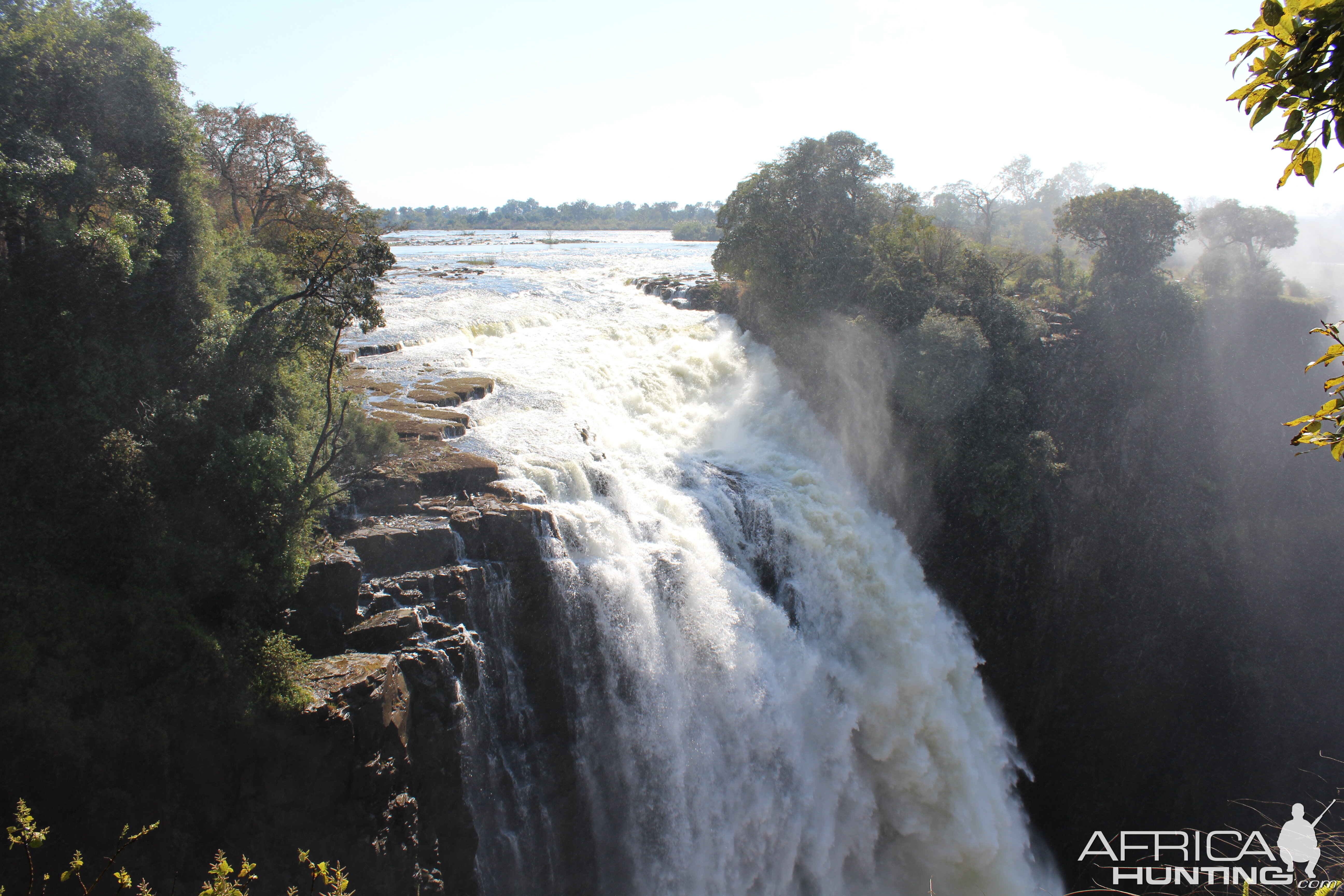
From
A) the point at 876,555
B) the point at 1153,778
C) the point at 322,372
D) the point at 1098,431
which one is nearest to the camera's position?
the point at 322,372

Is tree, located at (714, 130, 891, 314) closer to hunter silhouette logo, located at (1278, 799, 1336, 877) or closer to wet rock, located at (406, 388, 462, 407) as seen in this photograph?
wet rock, located at (406, 388, 462, 407)

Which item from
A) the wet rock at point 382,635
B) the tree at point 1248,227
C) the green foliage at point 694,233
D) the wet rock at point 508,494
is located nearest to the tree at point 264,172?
the wet rock at point 508,494

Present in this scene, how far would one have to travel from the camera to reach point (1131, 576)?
23.7m

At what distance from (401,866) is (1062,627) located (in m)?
20.2

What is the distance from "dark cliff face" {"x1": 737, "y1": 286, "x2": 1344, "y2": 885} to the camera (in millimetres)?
21797

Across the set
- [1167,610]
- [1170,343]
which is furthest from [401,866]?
[1170,343]

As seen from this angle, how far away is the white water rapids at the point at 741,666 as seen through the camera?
1360 cm

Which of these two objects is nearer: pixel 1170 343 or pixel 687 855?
pixel 687 855

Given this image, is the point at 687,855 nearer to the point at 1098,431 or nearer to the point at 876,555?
the point at 876,555

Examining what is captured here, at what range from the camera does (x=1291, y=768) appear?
906 inches

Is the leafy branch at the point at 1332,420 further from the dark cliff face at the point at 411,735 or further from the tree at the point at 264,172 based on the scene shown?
the tree at the point at 264,172

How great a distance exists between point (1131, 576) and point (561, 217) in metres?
120

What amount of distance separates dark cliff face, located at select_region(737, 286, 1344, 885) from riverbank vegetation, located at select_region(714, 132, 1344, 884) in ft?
0.25

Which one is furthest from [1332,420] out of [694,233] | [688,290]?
[694,233]
